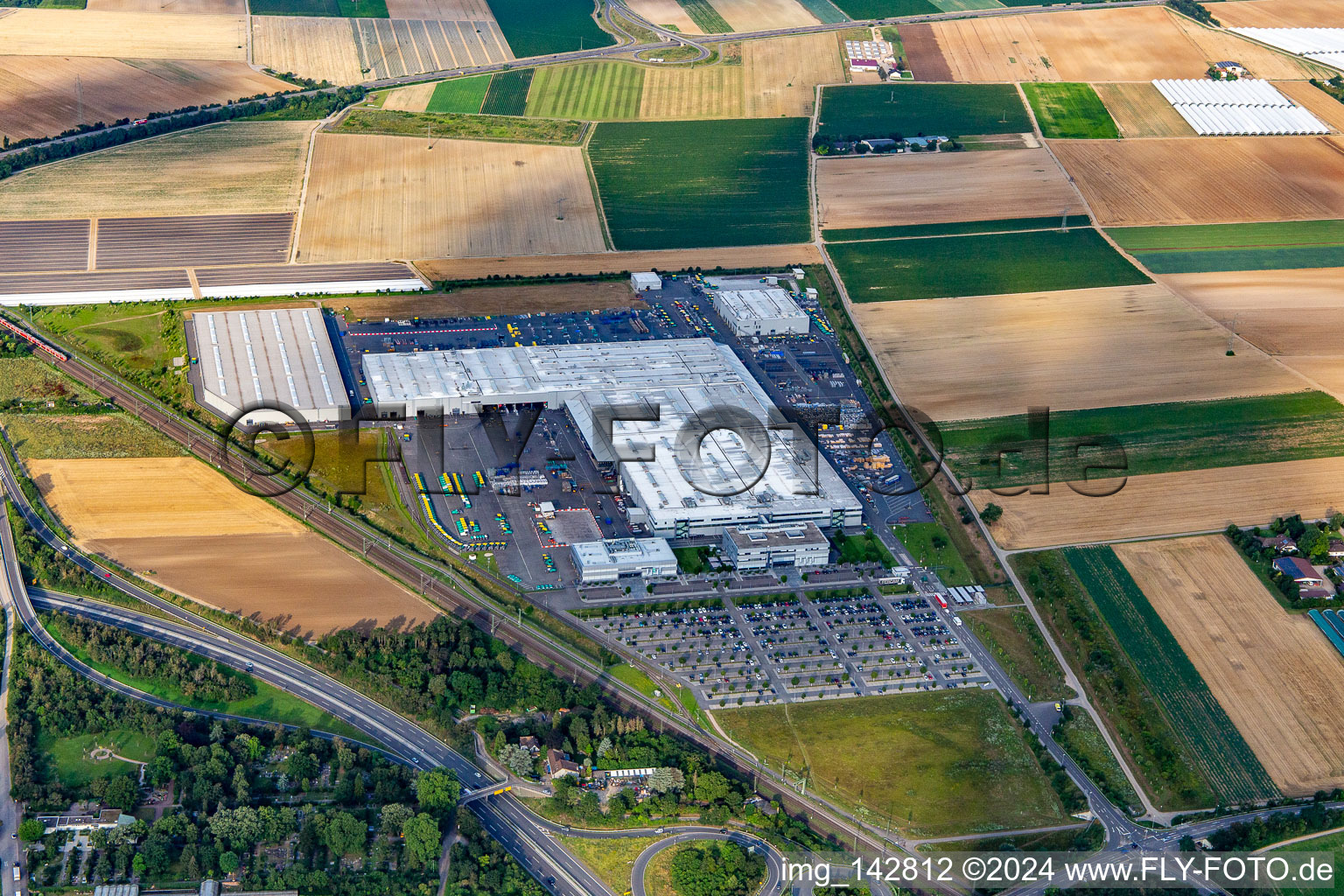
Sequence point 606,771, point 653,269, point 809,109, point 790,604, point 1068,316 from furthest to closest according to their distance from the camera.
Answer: point 809,109
point 653,269
point 1068,316
point 790,604
point 606,771

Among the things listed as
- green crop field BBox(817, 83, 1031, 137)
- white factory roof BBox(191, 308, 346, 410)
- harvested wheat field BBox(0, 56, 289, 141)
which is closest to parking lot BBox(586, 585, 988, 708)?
white factory roof BBox(191, 308, 346, 410)

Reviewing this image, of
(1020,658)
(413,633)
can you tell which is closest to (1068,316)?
(1020,658)

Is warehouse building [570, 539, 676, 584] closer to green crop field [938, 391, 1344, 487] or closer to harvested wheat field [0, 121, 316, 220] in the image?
green crop field [938, 391, 1344, 487]

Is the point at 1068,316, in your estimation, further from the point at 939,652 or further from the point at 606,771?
the point at 606,771

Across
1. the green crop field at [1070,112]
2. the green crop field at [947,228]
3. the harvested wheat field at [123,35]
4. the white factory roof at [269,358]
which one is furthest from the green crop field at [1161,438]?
the harvested wheat field at [123,35]

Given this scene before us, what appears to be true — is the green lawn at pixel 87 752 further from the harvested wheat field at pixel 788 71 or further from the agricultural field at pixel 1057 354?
the harvested wheat field at pixel 788 71

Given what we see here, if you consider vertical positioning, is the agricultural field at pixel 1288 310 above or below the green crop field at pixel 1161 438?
above
